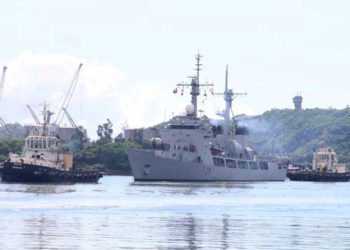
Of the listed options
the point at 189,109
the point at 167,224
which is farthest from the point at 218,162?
the point at 167,224

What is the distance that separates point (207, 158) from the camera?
635 ft

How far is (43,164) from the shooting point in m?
161

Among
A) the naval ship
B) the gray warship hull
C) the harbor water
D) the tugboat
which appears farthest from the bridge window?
the harbor water

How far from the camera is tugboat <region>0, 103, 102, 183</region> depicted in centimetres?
15625

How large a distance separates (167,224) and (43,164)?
90.4m

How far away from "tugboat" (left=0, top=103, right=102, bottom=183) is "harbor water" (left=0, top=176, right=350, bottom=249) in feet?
161

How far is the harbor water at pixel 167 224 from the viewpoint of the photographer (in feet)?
196

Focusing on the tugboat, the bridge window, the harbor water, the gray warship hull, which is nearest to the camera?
the harbor water

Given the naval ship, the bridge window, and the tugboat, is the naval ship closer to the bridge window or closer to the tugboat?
the bridge window

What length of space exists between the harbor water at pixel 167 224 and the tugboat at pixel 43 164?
161ft

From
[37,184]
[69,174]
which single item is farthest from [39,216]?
[69,174]

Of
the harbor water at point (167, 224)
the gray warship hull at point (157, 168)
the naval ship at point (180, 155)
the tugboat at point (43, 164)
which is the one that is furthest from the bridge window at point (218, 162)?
the harbor water at point (167, 224)

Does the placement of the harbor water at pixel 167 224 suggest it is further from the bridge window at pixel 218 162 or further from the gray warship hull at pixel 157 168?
the bridge window at pixel 218 162

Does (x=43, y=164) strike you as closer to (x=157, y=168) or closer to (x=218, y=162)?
(x=157, y=168)
